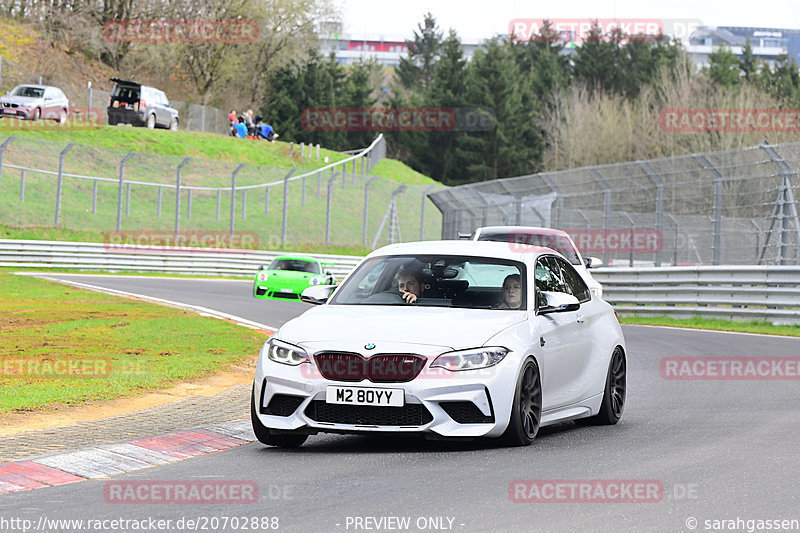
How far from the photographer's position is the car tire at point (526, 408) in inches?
319

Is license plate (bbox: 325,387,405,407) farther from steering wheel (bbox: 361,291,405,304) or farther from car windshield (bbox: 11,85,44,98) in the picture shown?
car windshield (bbox: 11,85,44,98)

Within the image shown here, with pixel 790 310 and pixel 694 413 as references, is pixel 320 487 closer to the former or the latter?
pixel 694 413

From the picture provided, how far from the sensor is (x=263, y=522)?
231 inches

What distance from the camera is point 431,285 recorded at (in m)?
9.13

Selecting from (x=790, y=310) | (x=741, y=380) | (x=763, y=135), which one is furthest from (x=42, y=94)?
(x=741, y=380)

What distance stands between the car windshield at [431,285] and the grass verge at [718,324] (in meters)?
12.1

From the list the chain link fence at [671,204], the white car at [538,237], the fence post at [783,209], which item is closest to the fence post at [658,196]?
the chain link fence at [671,204]

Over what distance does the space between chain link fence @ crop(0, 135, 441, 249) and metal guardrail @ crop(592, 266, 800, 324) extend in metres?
15.5

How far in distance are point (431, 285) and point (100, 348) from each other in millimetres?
6701

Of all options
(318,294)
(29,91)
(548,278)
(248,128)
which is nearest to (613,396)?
(548,278)

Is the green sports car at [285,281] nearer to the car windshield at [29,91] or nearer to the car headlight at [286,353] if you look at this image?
the car headlight at [286,353]

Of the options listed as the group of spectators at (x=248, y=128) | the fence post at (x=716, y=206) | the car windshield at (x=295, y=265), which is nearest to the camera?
the fence post at (x=716, y=206)

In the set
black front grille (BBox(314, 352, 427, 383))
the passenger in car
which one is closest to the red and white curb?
black front grille (BBox(314, 352, 427, 383))

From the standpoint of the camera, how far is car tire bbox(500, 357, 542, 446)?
810cm
